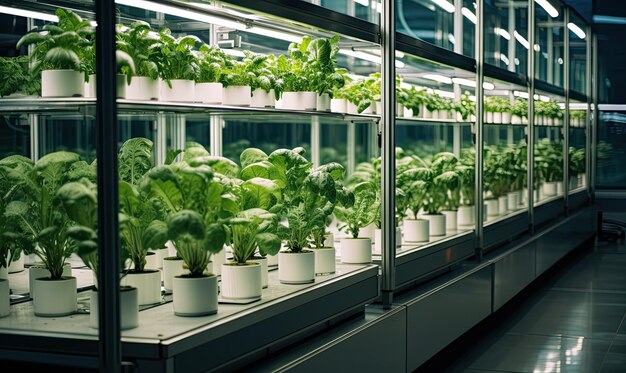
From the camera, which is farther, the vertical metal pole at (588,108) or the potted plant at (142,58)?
the vertical metal pole at (588,108)

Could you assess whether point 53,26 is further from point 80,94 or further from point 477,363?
point 477,363

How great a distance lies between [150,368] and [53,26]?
1.09 m

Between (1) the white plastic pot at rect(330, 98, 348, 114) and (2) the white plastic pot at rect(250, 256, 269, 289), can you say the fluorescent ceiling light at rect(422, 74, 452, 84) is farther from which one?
(2) the white plastic pot at rect(250, 256, 269, 289)

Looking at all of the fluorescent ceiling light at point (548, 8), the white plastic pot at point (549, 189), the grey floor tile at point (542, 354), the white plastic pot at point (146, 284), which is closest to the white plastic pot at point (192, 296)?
the white plastic pot at point (146, 284)

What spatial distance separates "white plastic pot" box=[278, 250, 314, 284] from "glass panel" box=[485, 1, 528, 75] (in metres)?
3.46

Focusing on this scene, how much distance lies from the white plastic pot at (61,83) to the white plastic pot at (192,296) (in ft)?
2.31

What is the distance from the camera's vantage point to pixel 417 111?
541 centimetres

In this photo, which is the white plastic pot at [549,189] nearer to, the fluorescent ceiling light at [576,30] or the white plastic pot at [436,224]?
the fluorescent ceiling light at [576,30]

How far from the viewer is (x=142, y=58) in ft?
9.65

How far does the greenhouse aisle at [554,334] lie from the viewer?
518 centimetres

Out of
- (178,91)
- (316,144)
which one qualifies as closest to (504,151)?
(316,144)

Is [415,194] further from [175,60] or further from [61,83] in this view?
[61,83]

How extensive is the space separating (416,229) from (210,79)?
2.34 meters

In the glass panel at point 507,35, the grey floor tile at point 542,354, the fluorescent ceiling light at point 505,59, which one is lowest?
the grey floor tile at point 542,354
